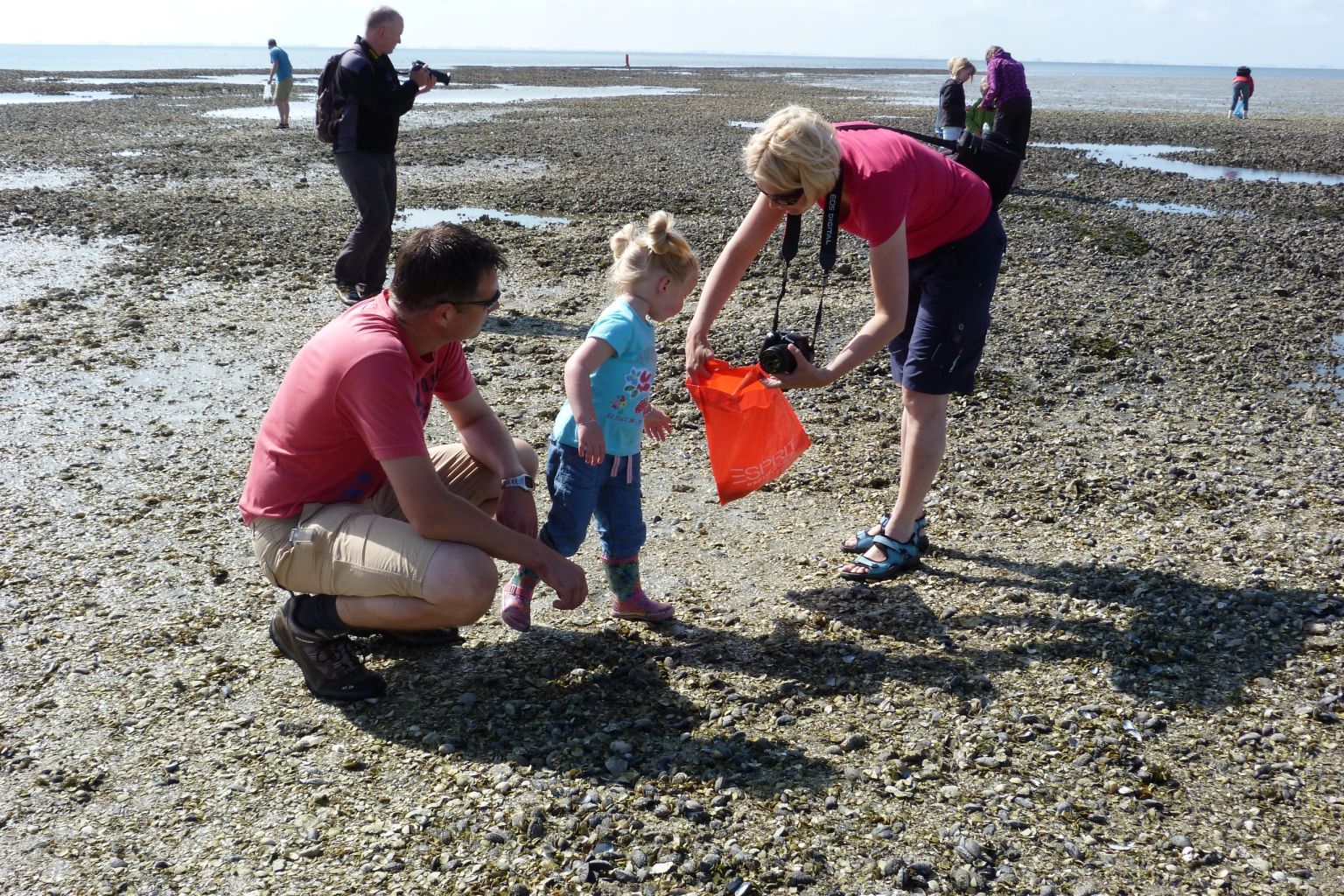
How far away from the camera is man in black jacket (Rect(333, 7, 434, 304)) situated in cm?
822

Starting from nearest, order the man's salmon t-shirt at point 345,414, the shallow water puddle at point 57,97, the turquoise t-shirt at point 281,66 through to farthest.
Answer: the man's salmon t-shirt at point 345,414 < the turquoise t-shirt at point 281,66 < the shallow water puddle at point 57,97

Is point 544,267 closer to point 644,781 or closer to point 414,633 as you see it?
point 414,633

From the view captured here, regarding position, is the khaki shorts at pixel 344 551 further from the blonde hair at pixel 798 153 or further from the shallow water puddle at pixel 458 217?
the shallow water puddle at pixel 458 217

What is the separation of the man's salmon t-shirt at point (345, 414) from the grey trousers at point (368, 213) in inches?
205

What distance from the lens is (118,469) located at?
577cm

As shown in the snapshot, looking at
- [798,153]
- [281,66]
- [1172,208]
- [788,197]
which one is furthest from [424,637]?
[281,66]

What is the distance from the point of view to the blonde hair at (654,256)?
12.3ft

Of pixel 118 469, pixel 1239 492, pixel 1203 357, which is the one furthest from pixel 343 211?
pixel 1239 492

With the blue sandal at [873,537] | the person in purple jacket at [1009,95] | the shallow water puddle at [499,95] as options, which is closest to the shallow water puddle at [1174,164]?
the person in purple jacket at [1009,95]

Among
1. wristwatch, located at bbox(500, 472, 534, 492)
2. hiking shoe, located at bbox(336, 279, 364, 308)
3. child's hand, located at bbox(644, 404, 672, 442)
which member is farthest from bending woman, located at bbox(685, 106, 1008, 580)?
hiking shoe, located at bbox(336, 279, 364, 308)

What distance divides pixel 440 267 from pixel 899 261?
1674mm

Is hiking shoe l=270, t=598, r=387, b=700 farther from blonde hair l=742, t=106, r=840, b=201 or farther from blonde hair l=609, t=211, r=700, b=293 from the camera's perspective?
blonde hair l=742, t=106, r=840, b=201

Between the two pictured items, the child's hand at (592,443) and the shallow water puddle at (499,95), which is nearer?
the child's hand at (592,443)

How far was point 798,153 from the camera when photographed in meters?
3.66
